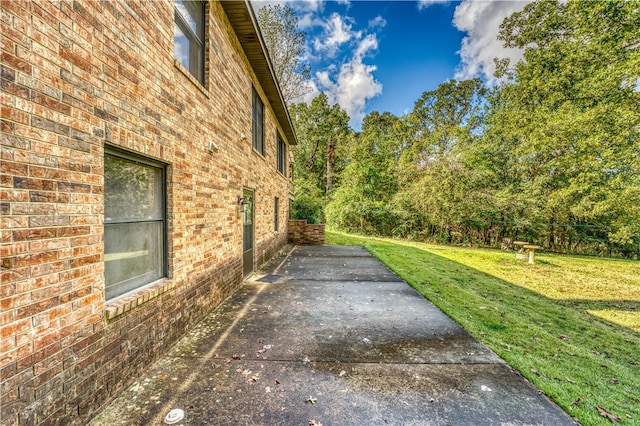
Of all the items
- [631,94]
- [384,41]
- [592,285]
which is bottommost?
[592,285]

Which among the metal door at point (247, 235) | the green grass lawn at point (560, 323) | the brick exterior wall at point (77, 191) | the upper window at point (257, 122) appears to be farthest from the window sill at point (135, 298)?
the upper window at point (257, 122)

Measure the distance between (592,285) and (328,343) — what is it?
30.1ft

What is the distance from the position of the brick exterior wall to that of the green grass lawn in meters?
4.05

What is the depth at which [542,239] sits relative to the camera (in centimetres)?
1572

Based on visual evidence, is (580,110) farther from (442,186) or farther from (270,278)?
(270,278)

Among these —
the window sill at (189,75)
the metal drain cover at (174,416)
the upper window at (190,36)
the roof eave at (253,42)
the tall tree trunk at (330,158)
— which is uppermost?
the tall tree trunk at (330,158)

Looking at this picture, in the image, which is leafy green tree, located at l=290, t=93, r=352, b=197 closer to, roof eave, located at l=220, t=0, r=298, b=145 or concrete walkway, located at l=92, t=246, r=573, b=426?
roof eave, located at l=220, t=0, r=298, b=145

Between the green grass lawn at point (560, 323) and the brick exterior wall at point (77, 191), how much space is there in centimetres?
405

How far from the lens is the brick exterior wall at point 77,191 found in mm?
1563

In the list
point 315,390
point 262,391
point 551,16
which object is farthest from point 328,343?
point 551,16

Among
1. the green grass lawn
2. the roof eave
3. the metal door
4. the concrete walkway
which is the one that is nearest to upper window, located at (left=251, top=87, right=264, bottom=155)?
the roof eave

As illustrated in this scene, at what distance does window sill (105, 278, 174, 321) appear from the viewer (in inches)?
89.0

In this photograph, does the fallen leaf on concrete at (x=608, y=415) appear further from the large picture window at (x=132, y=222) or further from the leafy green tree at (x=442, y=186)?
the leafy green tree at (x=442, y=186)

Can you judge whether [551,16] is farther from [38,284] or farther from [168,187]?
[38,284]
